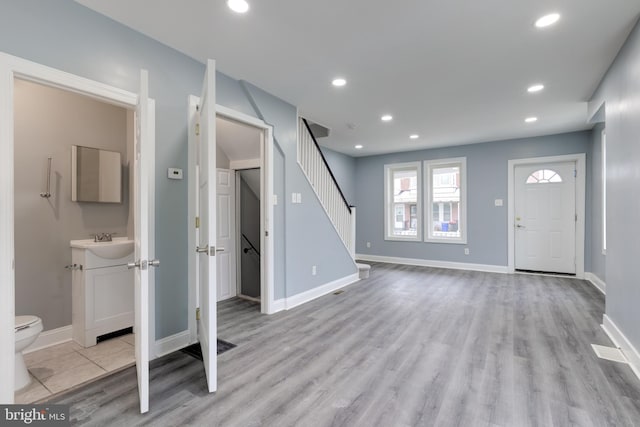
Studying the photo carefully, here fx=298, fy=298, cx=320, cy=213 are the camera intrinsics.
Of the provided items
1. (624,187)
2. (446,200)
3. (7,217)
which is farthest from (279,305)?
(446,200)

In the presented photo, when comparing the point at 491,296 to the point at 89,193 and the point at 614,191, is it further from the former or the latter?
the point at 89,193

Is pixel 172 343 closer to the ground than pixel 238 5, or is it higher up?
closer to the ground

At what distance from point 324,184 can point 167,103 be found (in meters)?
2.52

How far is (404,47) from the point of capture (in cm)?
254

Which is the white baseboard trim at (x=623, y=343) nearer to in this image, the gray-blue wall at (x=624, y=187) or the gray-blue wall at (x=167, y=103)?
the gray-blue wall at (x=624, y=187)

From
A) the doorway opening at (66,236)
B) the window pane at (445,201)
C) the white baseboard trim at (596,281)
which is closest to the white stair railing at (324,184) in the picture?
the doorway opening at (66,236)

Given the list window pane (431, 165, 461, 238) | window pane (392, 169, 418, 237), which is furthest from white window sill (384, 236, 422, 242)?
window pane (431, 165, 461, 238)

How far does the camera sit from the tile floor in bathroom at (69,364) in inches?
79.1

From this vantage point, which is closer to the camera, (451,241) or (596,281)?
(596,281)

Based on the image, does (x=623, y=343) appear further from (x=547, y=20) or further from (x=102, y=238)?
(x=102, y=238)

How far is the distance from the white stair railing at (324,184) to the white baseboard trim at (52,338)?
2.96m

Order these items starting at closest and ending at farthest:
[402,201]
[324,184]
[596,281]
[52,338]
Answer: [52,338], [324,184], [596,281], [402,201]

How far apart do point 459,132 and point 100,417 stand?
18.8 ft

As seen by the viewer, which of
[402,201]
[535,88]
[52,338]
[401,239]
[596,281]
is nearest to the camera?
[52,338]
